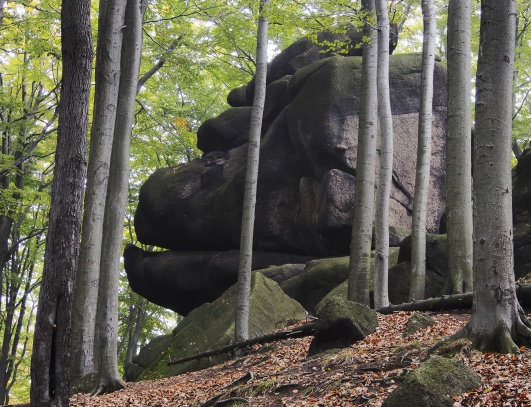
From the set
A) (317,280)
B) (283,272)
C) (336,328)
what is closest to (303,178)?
(283,272)

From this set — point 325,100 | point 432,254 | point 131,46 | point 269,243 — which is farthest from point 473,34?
point 131,46

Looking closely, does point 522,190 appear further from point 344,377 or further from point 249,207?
point 344,377

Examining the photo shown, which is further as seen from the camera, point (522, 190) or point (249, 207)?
point (522, 190)

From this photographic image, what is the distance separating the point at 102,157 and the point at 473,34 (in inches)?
667

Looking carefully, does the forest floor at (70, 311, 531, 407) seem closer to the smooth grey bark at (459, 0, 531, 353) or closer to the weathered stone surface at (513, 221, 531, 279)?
the smooth grey bark at (459, 0, 531, 353)

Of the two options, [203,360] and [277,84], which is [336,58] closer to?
[277,84]

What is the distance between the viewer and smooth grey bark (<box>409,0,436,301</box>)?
37.5 ft

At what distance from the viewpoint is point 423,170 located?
12.1 meters

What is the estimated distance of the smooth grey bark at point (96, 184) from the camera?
1098 cm

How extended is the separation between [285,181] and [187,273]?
16.3 ft

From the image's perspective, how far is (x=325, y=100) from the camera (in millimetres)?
18203

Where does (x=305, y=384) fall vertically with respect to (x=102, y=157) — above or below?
below

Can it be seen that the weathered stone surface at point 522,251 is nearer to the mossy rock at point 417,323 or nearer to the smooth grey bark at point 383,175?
the smooth grey bark at point 383,175

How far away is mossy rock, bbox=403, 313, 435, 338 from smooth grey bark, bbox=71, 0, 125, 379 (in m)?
6.17
